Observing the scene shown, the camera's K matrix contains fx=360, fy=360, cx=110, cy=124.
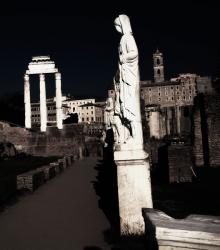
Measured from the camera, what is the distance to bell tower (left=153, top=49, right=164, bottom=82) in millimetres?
117825

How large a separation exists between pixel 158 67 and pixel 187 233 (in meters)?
120

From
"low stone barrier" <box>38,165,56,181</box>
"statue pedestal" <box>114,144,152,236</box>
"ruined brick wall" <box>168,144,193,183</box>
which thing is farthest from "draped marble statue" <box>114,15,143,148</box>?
"low stone barrier" <box>38,165,56,181</box>

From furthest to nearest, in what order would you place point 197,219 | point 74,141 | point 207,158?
point 74,141 < point 207,158 < point 197,219

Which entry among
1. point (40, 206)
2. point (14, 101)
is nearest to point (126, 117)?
point (40, 206)

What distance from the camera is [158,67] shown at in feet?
391

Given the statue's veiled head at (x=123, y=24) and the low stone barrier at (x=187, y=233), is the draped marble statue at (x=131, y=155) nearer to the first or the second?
the statue's veiled head at (x=123, y=24)

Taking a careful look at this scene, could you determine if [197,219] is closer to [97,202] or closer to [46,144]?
[97,202]

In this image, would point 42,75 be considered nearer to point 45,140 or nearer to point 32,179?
point 45,140

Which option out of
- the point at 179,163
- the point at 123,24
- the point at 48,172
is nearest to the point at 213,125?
the point at 179,163

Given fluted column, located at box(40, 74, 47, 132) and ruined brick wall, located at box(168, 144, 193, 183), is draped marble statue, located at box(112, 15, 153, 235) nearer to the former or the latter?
ruined brick wall, located at box(168, 144, 193, 183)

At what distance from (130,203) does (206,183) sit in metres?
6.24

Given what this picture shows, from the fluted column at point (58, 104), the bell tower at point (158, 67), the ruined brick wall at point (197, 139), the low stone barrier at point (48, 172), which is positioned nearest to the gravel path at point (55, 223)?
the low stone barrier at point (48, 172)

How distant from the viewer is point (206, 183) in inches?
420

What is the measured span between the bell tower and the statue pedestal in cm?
11536
